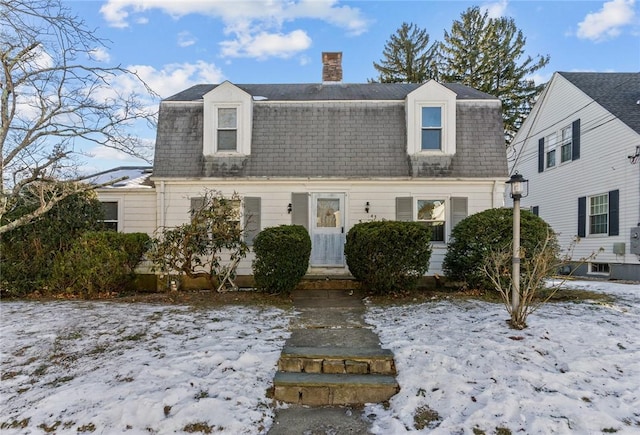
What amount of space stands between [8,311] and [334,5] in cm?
995

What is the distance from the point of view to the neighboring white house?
11.1m

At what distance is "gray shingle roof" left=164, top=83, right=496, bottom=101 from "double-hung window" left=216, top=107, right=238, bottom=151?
1.04m

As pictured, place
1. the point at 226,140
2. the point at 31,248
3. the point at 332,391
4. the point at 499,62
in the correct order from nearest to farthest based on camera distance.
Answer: the point at 332,391, the point at 31,248, the point at 226,140, the point at 499,62

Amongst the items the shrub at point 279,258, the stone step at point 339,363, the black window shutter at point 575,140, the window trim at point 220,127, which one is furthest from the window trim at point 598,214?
the window trim at point 220,127

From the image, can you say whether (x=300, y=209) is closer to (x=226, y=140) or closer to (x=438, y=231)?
(x=226, y=140)

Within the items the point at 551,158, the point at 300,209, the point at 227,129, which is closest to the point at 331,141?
the point at 300,209

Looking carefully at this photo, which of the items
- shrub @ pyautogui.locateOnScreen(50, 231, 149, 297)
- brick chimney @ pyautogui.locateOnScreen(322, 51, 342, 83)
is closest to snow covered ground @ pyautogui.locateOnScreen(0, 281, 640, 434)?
shrub @ pyautogui.locateOnScreen(50, 231, 149, 297)

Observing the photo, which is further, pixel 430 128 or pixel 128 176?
pixel 430 128

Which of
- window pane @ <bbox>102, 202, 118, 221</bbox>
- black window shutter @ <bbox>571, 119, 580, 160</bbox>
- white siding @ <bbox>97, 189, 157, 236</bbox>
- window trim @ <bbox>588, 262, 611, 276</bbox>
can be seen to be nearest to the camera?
white siding @ <bbox>97, 189, 157, 236</bbox>

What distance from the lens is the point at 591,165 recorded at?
41.3 ft

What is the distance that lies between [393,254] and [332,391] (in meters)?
3.74

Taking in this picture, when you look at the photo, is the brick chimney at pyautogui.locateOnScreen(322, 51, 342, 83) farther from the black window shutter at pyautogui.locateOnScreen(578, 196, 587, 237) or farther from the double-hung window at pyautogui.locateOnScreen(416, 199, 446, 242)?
the black window shutter at pyautogui.locateOnScreen(578, 196, 587, 237)

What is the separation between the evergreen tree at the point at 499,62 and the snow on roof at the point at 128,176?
20424 millimetres

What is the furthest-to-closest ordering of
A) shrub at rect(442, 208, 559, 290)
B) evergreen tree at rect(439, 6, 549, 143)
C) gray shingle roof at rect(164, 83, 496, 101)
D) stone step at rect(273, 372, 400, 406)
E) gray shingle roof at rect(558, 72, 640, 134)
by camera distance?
evergreen tree at rect(439, 6, 549, 143), gray shingle roof at rect(558, 72, 640, 134), gray shingle roof at rect(164, 83, 496, 101), shrub at rect(442, 208, 559, 290), stone step at rect(273, 372, 400, 406)
